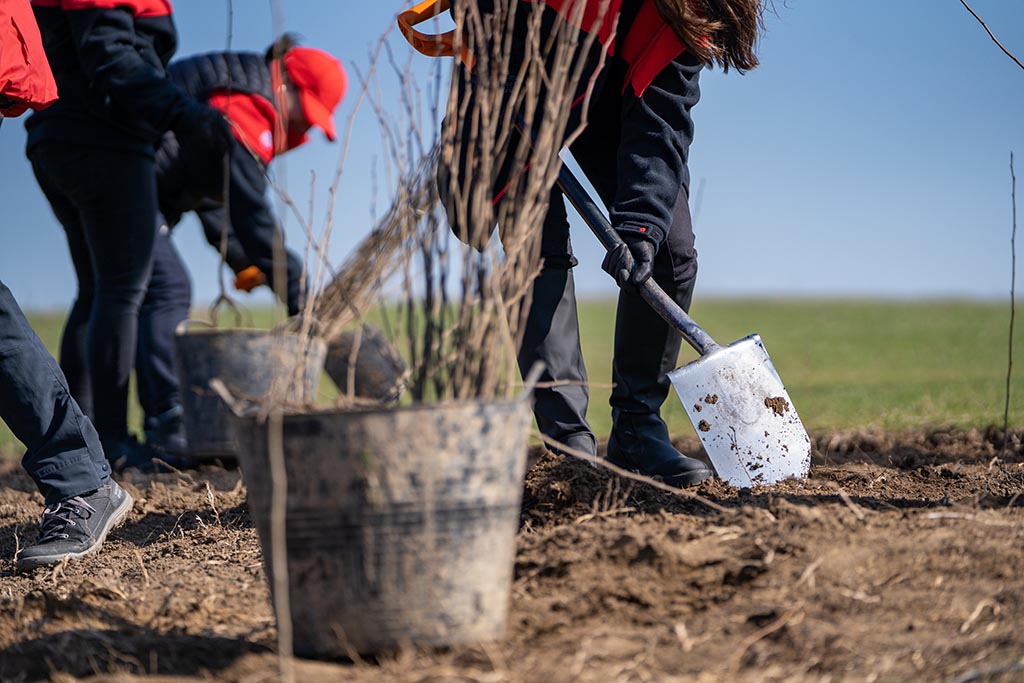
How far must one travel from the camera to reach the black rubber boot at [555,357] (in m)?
3.12

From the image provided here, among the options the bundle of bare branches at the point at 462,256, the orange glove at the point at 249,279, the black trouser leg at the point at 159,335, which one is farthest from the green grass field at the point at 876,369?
the orange glove at the point at 249,279

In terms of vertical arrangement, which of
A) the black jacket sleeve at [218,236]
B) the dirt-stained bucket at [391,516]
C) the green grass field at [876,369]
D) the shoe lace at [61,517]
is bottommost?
the green grass field at [876,369]

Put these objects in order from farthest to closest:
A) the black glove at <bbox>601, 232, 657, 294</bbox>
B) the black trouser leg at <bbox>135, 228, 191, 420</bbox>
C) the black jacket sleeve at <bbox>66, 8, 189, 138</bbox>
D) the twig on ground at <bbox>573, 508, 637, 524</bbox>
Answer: the black trouser leg at <bbox>135, 228, 191, 420</bbox> → the black jacket sleeve at <bbox>66, 8, 189, 138</bbox> → the black glove at <bbox>601, 232, 657, 294</bbox> → the twig on ground at <bbox>573, 508, 637, 524</bbox>

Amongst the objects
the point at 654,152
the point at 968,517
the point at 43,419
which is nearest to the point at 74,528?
the point at 43,419

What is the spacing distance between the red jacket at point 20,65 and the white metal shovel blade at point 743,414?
1.98 m

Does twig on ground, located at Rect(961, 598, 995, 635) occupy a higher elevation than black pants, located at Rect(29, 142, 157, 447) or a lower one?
lower

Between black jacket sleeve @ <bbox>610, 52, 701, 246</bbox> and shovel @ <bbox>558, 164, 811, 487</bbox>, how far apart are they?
0.29 feet

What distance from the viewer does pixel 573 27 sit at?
2.07 meters

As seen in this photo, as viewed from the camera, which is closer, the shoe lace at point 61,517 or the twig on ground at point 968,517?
the twig on ground at point 968,517

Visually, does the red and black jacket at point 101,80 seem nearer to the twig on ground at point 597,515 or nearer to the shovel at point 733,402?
the shovel at point 733,402

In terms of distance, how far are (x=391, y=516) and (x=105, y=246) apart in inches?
120

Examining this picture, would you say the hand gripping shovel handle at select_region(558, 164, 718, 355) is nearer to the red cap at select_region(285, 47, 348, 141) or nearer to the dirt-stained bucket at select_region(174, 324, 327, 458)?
the dirt-stained bucket at select_region(174, 324, 327, 458)

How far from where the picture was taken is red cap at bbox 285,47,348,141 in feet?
17.9

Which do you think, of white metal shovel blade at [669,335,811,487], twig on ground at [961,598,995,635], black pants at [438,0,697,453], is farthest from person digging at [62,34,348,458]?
twig on ground at [961,598,995,635]
